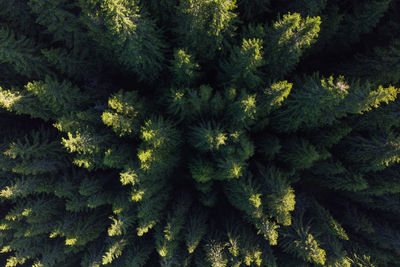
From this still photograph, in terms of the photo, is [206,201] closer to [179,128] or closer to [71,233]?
[179,128]

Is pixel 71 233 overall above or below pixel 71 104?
below

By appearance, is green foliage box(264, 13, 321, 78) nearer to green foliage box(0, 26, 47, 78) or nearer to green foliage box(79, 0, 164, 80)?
green foliage box(79, 0, 164, 80)

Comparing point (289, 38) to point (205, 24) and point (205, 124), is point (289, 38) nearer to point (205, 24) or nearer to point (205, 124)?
point (205, 24)

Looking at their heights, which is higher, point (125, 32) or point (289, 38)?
point (289, 38)

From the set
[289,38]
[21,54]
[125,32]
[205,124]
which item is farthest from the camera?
[205,124]

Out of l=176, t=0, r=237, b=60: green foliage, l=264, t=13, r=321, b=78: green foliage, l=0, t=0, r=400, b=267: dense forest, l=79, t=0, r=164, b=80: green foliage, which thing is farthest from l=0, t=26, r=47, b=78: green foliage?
l=264, t=13, r=321, b=78: green foliage

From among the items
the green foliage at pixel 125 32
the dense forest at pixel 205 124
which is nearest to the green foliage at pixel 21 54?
the dense forest at pixel 205 124

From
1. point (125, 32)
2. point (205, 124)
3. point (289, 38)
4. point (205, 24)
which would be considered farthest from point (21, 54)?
point (289, 38)

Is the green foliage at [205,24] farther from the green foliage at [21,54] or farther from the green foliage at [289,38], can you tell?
the green foliage at [21,54]

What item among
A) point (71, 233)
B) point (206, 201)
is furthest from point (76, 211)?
point (206, 201)
